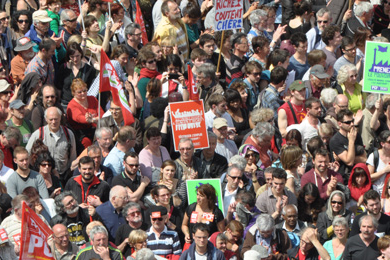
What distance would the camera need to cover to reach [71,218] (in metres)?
13.7

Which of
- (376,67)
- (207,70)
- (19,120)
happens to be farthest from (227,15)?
(19,120)

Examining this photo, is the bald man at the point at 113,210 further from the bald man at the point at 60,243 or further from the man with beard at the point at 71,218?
the bald man at the point at 60,243

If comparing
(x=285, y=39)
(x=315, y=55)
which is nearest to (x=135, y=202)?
(x=315, y=55)

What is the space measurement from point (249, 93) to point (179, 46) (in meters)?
2.06

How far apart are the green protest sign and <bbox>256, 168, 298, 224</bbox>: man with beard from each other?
526mm

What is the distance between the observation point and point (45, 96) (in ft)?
50.9

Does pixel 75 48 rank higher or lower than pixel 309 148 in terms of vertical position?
higher

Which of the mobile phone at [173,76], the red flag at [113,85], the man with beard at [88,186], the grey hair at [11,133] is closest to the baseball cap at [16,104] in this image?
the grey hair at [11,133]

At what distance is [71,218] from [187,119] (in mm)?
2359

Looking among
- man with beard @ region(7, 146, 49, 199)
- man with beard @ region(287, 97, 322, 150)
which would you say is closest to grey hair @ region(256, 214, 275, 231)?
man with beard @ region(287, 97, 322, 150)

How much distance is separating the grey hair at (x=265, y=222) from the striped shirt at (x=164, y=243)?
99cm

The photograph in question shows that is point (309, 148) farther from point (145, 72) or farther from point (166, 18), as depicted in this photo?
point (166, 18)

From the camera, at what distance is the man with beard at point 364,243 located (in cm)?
1376

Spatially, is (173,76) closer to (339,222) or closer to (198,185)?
(198,185)
